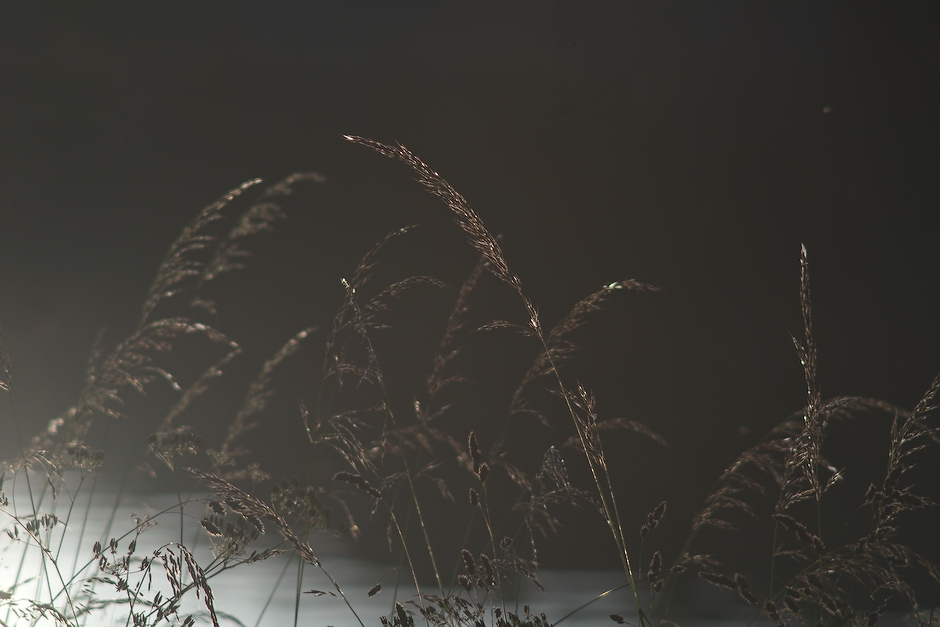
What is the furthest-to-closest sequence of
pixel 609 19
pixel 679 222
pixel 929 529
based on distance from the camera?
pixel 679 222 → pixel 609 19 → pixel 929 529

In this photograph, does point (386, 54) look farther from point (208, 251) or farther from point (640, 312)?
point (640, 312)

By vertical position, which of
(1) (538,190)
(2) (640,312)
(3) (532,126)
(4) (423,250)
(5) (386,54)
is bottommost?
(2) (640,312)

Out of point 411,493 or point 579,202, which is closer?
point 411,493

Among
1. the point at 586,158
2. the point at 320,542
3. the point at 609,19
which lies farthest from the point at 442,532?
the point at 609,19

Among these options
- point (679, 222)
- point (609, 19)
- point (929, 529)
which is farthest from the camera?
point (679, 222)

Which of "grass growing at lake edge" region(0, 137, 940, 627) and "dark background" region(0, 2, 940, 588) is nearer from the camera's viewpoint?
"grass growing at lake edge" region(0, 137, 940, 627)

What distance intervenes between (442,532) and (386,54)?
7.27ft

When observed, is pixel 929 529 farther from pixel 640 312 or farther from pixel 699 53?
pixel 699 53

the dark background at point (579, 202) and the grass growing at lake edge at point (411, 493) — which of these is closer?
the grass growing at lake edge at point (411, 493)

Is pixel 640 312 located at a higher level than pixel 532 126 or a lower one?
lower

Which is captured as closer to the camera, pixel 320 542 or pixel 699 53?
pixel 320 542

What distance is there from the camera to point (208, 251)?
145 inches

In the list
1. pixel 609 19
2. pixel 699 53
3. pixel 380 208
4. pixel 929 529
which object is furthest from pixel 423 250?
pixel 929 529

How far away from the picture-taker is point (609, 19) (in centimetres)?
334
